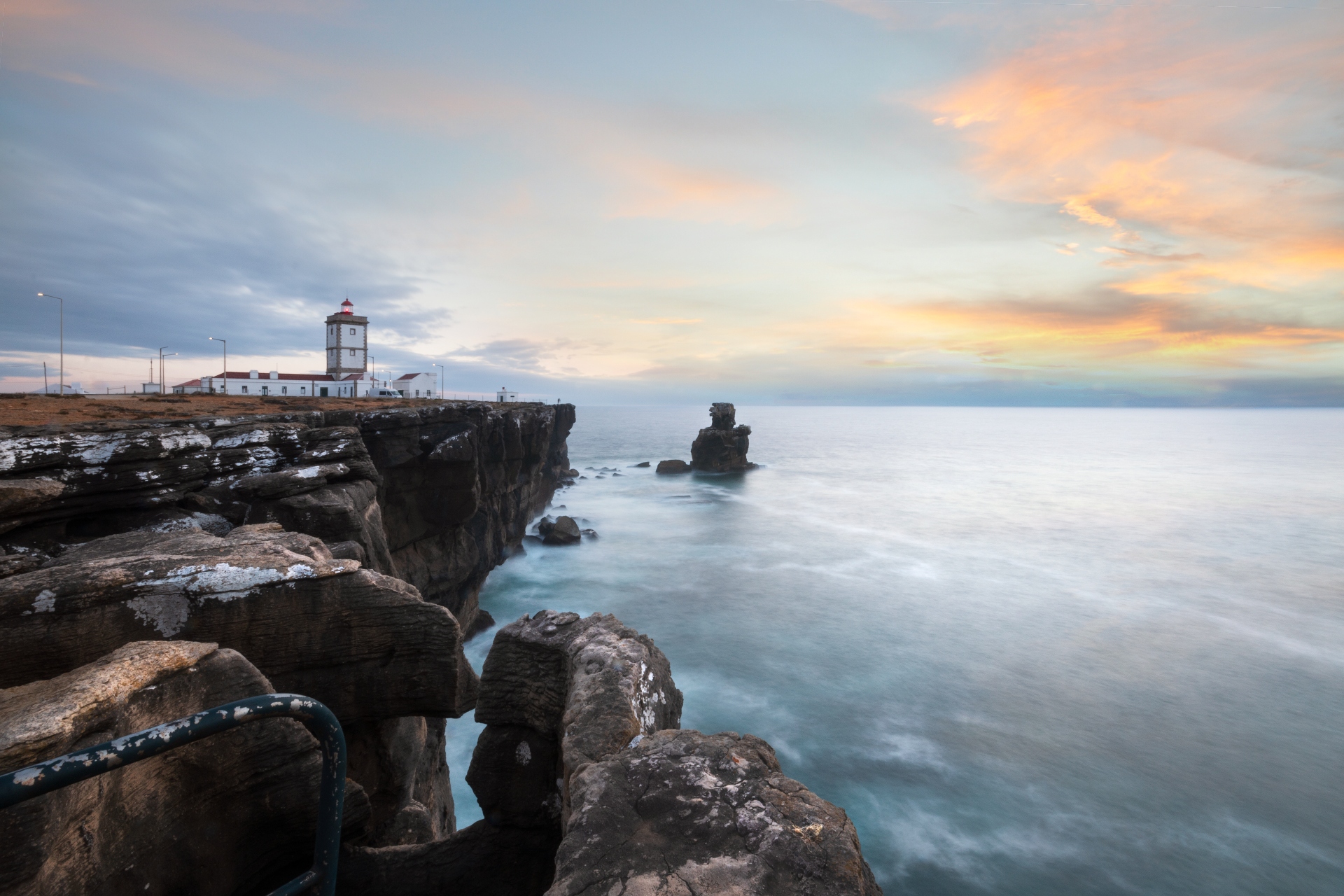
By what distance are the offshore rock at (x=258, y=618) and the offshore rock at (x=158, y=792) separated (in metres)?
1.51

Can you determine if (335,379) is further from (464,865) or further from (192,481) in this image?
(464,865)

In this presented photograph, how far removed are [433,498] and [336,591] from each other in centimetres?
2438

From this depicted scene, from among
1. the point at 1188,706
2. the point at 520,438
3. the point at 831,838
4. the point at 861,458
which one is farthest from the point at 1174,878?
the point at 861,458

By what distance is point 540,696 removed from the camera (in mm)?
7625

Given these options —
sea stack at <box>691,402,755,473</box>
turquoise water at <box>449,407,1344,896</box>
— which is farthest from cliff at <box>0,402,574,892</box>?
sea stack at <box>691,402,755,473</box>

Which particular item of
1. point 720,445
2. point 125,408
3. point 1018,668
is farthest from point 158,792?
point 720,445

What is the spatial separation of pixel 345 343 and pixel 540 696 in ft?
274

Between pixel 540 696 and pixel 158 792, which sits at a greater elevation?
pixel 158 792

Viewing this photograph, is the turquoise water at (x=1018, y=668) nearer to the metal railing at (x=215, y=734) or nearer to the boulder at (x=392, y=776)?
the boulder at (x=392, y=776)

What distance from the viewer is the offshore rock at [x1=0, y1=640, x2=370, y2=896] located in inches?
152

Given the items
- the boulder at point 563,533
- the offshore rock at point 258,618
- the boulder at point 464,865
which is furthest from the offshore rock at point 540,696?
the boulder at point 563,533

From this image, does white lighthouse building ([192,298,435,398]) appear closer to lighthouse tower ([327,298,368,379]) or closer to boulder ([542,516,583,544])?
lighthouse tower ([327,298,368,379])

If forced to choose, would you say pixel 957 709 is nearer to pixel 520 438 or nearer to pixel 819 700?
pixel 819 700

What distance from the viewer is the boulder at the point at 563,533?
56094 mm
